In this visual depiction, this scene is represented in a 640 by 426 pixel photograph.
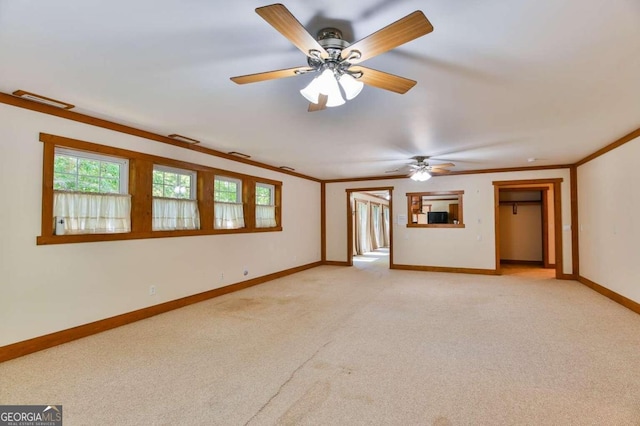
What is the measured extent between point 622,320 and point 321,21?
15.6ft

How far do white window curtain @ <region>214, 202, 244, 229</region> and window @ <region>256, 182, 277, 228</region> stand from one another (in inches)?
20.7

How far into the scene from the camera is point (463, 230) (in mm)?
7066

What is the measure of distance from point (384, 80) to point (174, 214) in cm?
354

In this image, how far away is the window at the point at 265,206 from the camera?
6230 millimetres

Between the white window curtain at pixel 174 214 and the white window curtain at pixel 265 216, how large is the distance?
1.51 meters

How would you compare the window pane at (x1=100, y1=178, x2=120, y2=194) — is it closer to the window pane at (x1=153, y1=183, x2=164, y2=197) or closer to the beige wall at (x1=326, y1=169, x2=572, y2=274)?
the window pane at (x1=153, y1=183, x2=164, y2=197)

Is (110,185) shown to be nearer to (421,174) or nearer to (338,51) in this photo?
(338,51)

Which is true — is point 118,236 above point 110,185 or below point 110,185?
below

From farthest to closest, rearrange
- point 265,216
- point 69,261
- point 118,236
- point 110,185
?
point 265,216, point 110,185, point 118,236, point 69,261

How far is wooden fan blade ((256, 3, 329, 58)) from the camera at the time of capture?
1.39 m

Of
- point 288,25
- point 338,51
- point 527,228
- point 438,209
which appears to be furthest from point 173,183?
point 527,228

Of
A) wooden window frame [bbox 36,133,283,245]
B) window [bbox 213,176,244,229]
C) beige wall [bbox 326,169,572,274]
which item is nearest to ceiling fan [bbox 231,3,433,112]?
wooden window frame [bbox 36,133,283,245]

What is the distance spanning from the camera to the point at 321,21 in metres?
1.81

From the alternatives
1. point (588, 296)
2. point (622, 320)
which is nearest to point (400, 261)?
point (588, 296)
